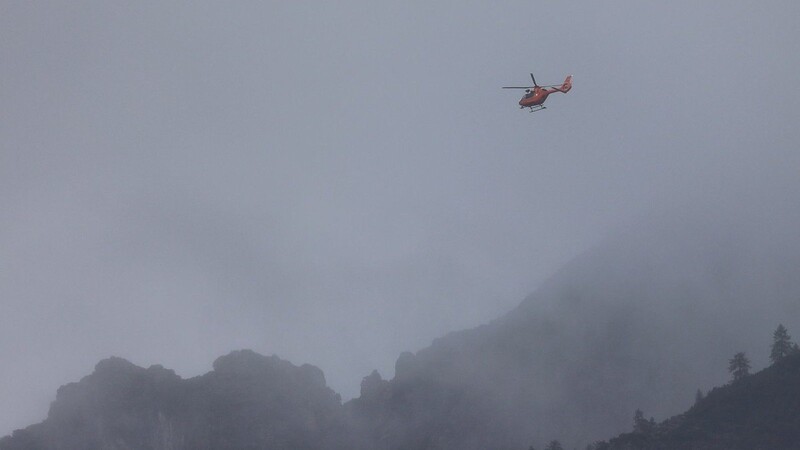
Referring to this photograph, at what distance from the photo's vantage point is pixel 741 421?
139125mm

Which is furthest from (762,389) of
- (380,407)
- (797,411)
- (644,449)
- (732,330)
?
(380,407)

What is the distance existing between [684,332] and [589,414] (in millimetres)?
27685

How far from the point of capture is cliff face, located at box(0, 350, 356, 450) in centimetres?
18750

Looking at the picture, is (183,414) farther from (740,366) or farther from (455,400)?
(740,366)

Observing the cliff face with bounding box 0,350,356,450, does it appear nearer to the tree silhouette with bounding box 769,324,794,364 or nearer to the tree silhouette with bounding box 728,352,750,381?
the tree silhouette with bounding box 728,352,750,381

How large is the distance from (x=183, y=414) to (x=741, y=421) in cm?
10397

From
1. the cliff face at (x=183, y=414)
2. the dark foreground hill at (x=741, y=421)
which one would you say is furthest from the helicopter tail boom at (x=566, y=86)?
the cliff face at (x=183, y=414)

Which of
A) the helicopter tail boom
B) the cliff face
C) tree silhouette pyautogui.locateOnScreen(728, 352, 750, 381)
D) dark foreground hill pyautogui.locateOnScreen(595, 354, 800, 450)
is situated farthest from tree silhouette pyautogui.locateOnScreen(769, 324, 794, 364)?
the cliff face

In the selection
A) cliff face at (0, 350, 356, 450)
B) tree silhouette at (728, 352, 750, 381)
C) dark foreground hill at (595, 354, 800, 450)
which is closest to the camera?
dark foreground hill at (595, 354, 800, 450)

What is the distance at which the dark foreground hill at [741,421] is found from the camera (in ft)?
439

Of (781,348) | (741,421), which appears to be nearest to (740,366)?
(781,348)

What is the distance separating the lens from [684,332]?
195250mm

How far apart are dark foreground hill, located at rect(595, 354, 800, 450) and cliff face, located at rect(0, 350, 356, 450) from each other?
224ft

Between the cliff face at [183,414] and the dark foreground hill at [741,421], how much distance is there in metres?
68.3
